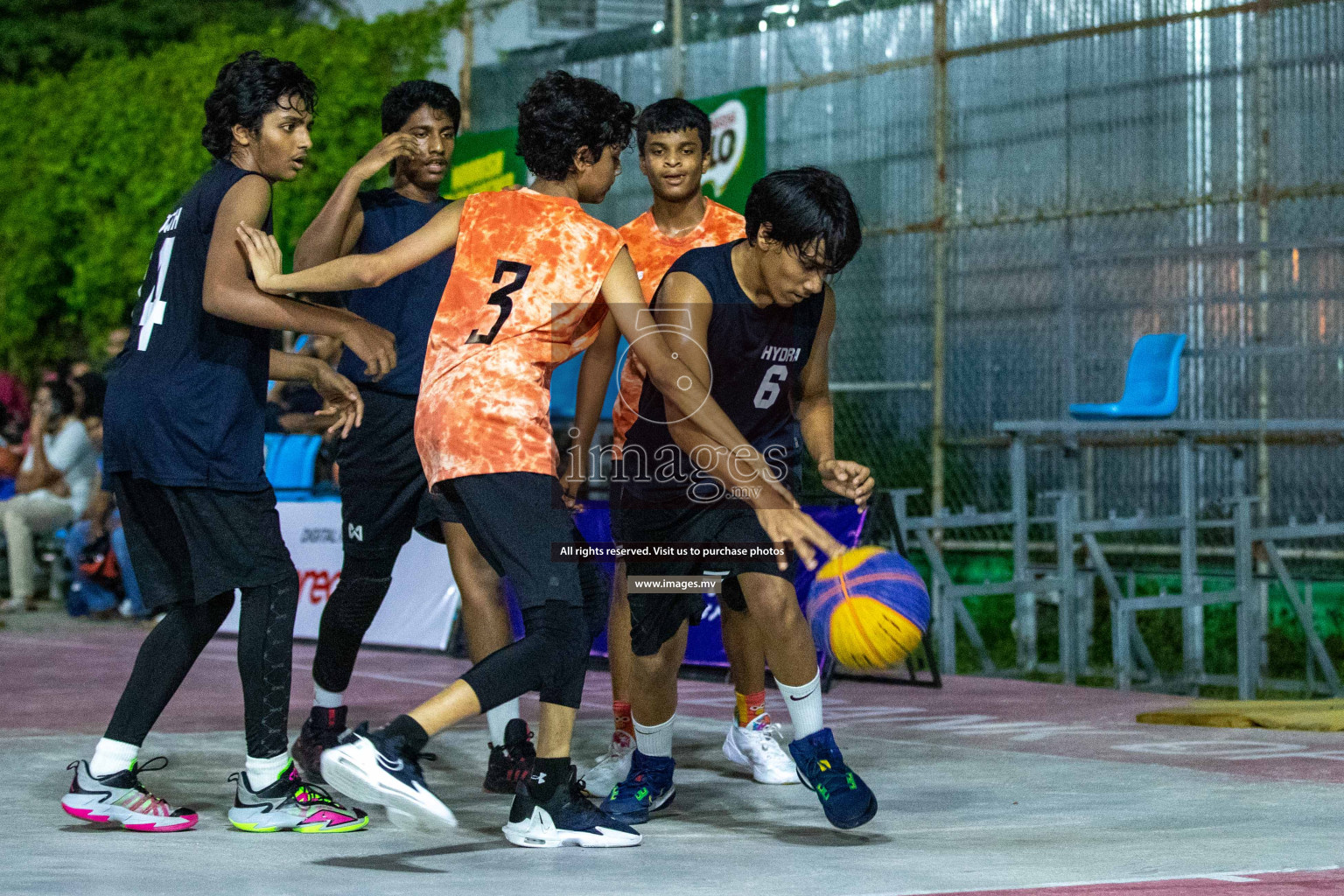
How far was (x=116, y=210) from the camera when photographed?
19203 millimetres

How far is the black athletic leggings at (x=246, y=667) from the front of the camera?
15.8 feet

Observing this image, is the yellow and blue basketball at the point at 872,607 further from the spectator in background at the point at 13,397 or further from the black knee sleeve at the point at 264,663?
the spectator in background at the point at 13,397

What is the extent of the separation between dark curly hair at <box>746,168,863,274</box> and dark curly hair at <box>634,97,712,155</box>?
1.31m

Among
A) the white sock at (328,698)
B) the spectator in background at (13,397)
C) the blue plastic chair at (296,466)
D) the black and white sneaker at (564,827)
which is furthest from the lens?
the spectator in background at (13,397)

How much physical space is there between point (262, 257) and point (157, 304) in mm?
394

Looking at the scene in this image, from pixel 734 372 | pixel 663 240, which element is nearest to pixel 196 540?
pixel 734 372

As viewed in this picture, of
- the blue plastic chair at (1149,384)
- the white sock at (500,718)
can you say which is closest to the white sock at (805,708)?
the white sock at (500,718)

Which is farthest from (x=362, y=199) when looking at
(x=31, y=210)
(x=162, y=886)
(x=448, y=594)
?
(x=31, y=210)

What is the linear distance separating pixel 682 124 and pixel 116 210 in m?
14.5

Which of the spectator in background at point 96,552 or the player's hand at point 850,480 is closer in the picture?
the player's hand at point 850,480

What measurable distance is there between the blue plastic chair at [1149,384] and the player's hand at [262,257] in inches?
266

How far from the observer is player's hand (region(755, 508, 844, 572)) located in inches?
181

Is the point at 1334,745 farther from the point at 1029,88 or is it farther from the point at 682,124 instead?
the point at 1029,88

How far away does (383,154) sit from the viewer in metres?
5.10
